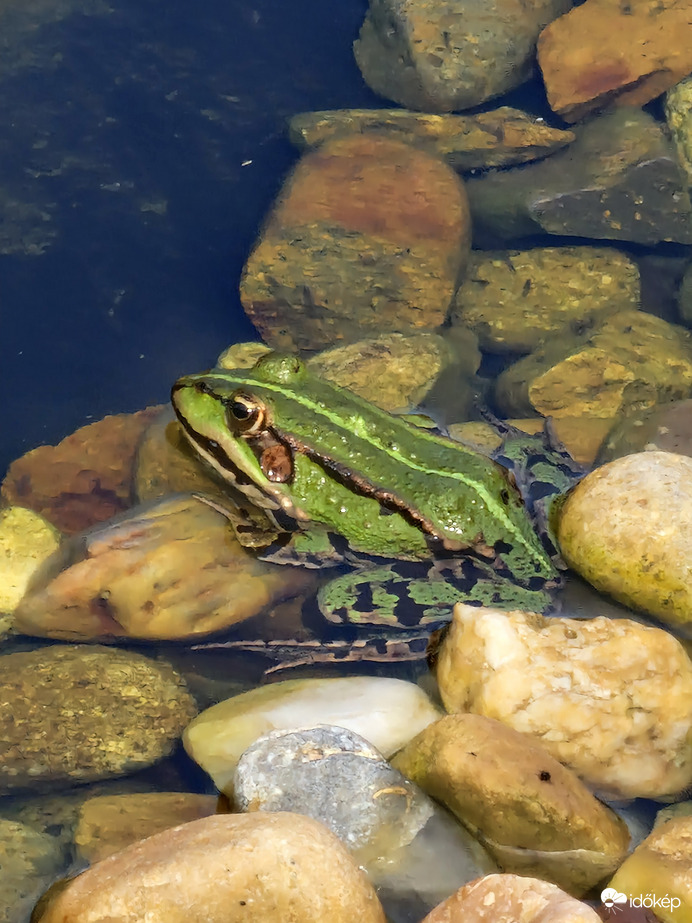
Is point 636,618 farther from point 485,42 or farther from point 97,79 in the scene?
point 97,79

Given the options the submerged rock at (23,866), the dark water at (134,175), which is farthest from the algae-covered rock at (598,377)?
the submerged rock at (23,866)

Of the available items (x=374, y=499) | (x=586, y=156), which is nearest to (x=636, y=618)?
(x=374, y=499)

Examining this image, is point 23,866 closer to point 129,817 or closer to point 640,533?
point 129,817

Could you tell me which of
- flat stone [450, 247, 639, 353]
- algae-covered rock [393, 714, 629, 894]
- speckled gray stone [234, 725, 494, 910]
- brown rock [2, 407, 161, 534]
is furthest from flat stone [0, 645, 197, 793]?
flat stone [450, 247, 639, 353]

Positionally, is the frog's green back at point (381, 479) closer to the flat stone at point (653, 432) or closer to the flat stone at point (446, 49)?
the flat stone at point (653, 432)

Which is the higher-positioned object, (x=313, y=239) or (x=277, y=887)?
(x=313, y=239)
